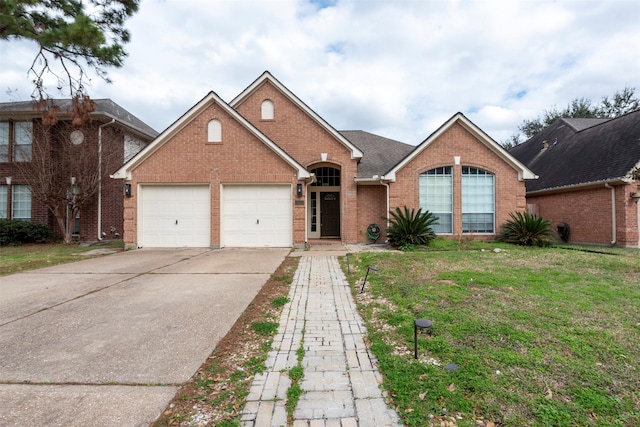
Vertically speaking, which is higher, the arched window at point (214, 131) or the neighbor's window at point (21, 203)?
the arched window at point (214, 131)

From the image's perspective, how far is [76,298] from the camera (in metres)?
4.98

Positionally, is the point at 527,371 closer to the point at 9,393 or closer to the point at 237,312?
the point at 237,312

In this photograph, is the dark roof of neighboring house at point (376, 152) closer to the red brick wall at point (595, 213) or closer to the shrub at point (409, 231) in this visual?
the shrub at point (409, 231)

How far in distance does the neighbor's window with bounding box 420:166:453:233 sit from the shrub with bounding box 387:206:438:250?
1.31 m

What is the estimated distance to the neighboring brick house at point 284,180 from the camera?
37.1 feet

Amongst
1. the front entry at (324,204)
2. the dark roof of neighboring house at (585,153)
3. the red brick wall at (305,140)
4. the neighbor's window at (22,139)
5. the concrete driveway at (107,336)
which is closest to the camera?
the concrete driveway at (107,336)

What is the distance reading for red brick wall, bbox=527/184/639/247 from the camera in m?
11.1

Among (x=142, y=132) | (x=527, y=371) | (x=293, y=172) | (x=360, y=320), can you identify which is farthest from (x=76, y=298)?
(x=142, y=132)

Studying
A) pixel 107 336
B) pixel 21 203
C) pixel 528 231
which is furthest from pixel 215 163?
pixel 528 231

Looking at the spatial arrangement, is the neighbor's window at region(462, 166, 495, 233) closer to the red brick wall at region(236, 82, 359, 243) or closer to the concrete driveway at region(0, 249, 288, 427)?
the red brick wall at region(236, 82, 359, 243)

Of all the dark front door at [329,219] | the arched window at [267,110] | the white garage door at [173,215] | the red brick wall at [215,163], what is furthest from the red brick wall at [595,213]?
the white garage door at [173,215]

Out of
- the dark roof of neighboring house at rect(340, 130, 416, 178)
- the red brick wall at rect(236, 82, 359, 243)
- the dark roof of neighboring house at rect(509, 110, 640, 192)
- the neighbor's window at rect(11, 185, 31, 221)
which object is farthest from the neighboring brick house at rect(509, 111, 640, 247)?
the neighbor's window at rect(11, 185, 31, 221)

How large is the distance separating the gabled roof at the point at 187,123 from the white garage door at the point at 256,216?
1055mm

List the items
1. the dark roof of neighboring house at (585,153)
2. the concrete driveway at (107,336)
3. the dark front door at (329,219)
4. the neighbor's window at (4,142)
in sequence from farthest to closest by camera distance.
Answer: the dark front door at (329,219), the neighbor's window at (4,142), the dark roof of neighboring house at (585,153), the concrete driveway at (107,336)
